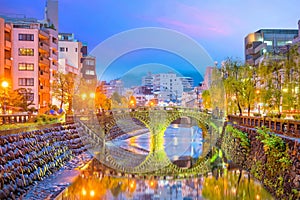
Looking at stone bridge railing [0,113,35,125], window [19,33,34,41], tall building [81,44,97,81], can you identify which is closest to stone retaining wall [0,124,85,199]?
stone bridge railing [0,113,35,125]

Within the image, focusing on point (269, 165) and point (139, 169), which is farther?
point (139, 169)

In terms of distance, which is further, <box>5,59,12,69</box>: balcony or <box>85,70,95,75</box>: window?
<box>85,70,95,75</box>: window

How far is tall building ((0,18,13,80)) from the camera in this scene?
186 feet

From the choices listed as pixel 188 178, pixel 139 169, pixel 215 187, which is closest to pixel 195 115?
pixel 139 169

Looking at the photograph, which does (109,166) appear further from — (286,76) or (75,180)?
(286,76)

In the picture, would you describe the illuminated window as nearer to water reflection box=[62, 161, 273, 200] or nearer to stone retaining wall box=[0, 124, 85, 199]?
stone retaining wall box=[0, 124, 85, 199]

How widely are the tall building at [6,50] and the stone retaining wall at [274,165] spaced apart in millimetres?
37547

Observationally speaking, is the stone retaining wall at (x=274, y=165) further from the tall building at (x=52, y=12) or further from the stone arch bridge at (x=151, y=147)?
the tall building at (x=52, y=12)

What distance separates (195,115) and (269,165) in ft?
111

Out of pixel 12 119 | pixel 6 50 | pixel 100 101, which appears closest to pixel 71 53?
pixel 100 101

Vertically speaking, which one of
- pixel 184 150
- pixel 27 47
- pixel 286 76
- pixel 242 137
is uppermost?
pixel 27 47

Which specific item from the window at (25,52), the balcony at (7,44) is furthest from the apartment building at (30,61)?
the balcony at (7,44)

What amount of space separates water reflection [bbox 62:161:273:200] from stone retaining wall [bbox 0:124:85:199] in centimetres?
254

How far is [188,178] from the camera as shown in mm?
31672
